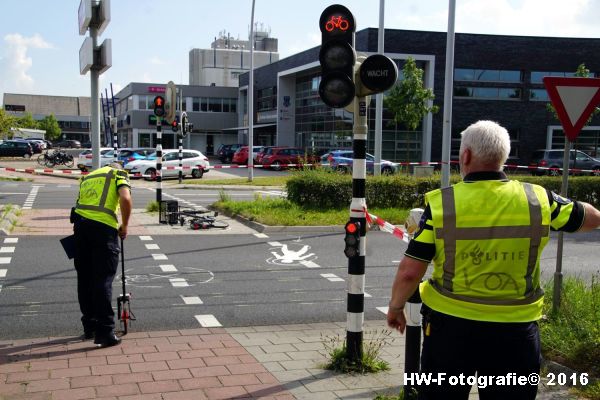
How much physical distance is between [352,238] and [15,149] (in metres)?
56.0

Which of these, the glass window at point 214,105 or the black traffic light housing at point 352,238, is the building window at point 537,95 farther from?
the black traffic light housing at point 352,238

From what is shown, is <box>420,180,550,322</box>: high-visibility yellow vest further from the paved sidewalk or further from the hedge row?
the hedge row

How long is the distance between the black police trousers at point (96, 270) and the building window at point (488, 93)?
38255mm

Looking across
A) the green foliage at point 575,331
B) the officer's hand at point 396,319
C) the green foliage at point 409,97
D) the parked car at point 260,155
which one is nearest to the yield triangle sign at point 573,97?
the green foliage at point 575,331

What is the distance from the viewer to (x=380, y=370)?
5230 mm

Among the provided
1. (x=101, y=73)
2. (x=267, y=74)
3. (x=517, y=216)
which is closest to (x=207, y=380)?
(x=517, y=216)

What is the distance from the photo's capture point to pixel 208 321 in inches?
271

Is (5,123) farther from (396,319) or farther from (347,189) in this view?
(396,319)

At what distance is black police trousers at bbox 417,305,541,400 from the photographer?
2984 millimetres

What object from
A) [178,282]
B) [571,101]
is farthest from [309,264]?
[571,101]

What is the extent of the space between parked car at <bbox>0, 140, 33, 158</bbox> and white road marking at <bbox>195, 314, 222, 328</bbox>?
53.4 m

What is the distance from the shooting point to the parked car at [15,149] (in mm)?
54750

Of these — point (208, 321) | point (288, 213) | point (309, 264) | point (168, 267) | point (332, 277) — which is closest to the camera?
point (208, 321)

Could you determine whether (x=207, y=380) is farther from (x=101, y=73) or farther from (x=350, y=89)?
(x=101, y=73)
